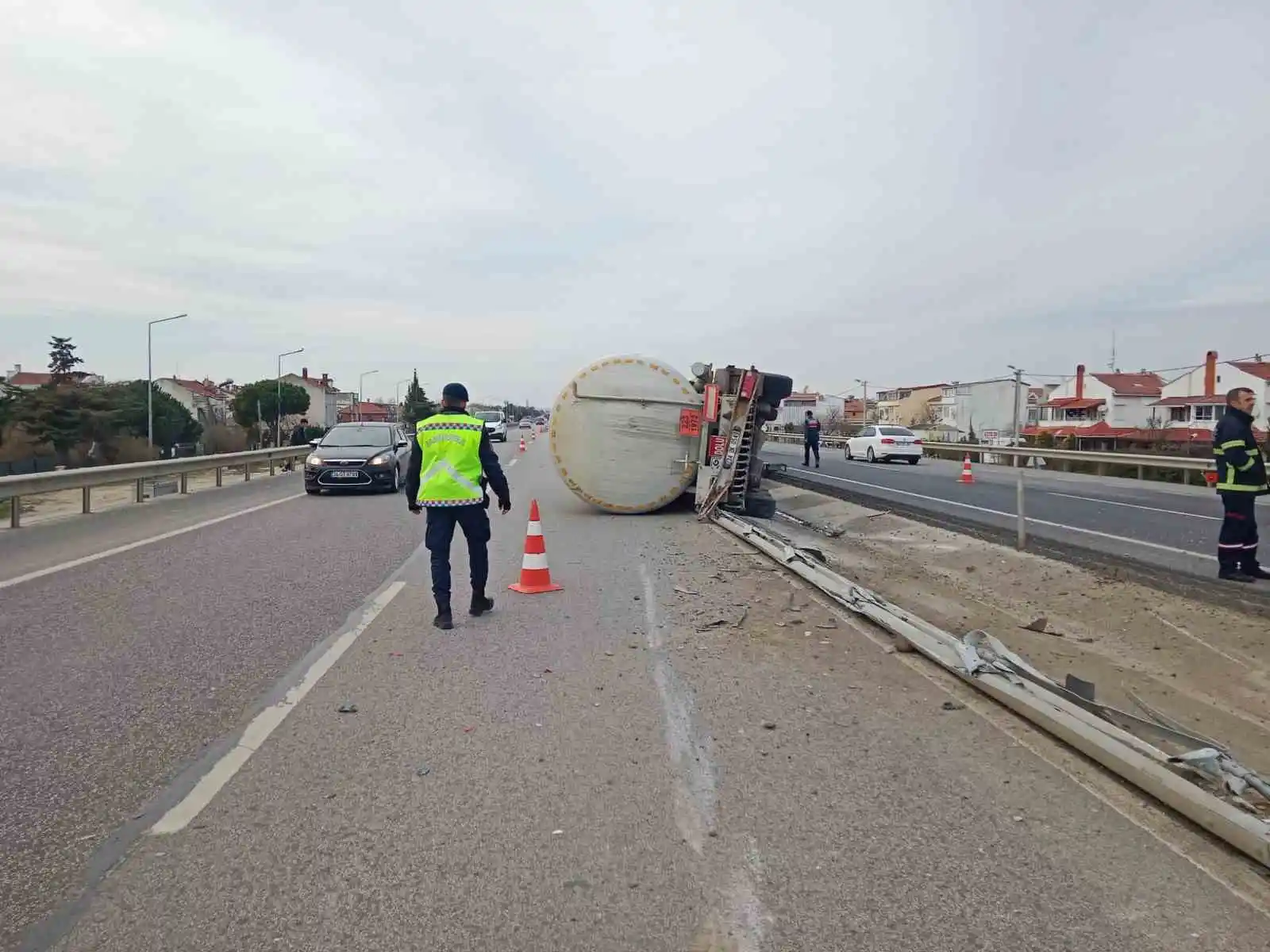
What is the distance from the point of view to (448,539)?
7.04m

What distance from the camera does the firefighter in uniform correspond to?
807 cm

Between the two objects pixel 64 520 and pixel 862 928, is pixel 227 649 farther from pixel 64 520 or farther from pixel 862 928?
pixel 64 520

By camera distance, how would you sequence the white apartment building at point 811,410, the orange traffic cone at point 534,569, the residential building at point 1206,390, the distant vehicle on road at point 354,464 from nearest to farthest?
the orange traffic cone at point 534,569, the distant vehicle on road at point 354,464, the residential building at point 1206,390, the white apartment building at point 811,410

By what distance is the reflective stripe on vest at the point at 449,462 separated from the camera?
23.2ft

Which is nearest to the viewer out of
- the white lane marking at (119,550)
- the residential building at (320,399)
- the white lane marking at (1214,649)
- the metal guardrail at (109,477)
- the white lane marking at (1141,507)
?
the white lane marking at (1214,649)

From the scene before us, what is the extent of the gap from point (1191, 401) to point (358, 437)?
63383mm

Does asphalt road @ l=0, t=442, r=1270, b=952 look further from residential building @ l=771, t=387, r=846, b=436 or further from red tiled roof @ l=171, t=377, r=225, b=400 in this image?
red tiled roof @ l=171, t=377, r=225, b=400

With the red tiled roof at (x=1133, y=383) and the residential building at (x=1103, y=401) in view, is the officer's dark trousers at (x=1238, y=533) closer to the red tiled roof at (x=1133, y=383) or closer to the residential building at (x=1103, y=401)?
the residential building at (x=1103, y=401)

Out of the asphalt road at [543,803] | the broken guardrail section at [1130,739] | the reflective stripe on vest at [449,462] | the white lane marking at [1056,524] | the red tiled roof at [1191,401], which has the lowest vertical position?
the asphalt road at [543,803]

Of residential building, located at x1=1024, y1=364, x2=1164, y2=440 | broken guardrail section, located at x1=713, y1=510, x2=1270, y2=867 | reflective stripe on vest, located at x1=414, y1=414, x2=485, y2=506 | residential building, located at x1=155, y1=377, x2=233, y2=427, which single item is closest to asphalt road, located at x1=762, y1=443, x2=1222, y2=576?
broken guardrail section, located at x1=713, y1=510, x2=1270, y2=867

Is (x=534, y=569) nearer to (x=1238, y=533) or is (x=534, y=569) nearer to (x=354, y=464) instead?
(x=1238, y=533)

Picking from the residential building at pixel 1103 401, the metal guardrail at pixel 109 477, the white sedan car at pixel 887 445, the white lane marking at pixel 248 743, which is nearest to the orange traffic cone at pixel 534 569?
the white lane marking at pixel 248 743

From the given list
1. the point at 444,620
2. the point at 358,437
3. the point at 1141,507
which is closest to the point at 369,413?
the point at 358,437

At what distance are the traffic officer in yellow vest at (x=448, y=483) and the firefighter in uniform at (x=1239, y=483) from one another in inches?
257
